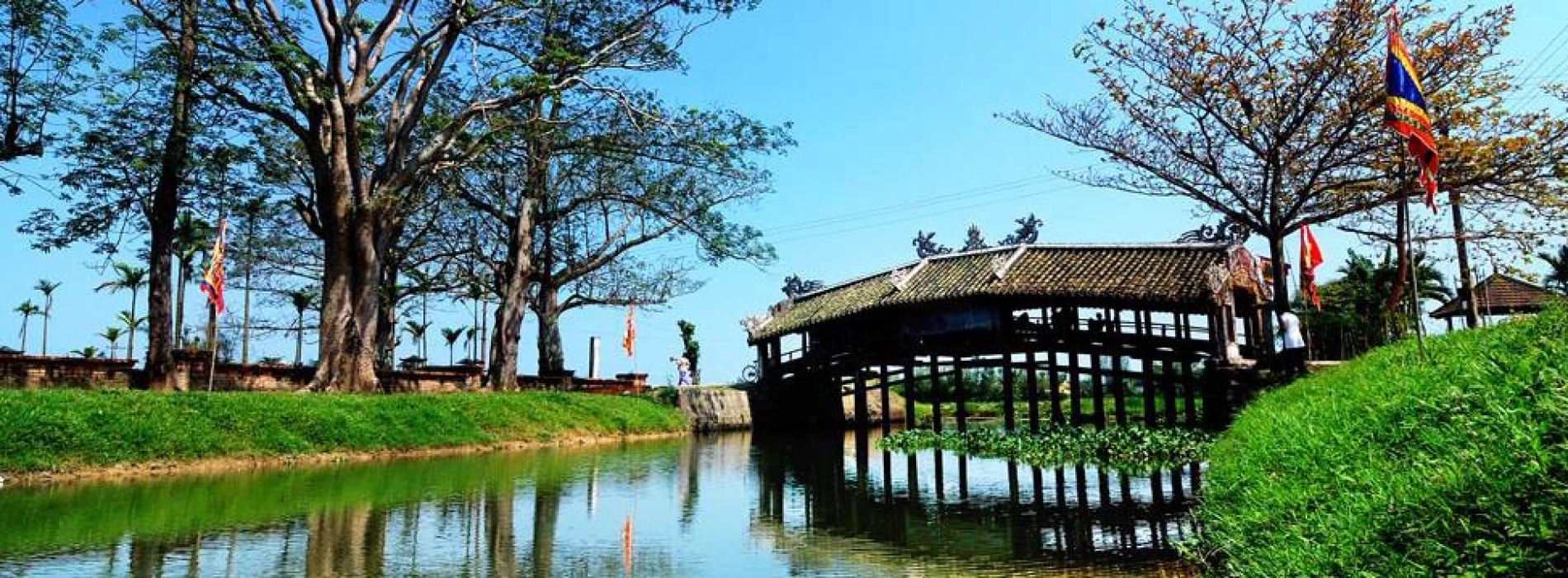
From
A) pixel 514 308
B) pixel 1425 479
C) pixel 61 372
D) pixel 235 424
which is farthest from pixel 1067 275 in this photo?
pixel 61 372

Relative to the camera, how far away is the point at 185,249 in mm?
33281

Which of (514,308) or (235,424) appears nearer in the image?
(235,424)

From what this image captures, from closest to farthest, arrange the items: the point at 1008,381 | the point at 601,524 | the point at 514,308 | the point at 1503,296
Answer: the point at 601,524 → the point at 1008,381 → the point at 514,308 → the point at 1503,296

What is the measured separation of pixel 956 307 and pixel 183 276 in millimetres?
27811

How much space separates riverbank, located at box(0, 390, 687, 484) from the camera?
11.6 meters

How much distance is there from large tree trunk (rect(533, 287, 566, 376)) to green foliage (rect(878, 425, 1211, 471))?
49.2 ft

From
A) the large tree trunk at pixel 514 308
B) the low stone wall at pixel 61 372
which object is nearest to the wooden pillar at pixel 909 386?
the large tree trunk at pixel 514 308

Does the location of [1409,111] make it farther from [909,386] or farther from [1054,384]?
[909,386]

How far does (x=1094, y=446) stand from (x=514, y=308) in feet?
51.8

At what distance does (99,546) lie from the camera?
699 cm

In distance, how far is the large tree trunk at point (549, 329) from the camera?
2983 centimetres

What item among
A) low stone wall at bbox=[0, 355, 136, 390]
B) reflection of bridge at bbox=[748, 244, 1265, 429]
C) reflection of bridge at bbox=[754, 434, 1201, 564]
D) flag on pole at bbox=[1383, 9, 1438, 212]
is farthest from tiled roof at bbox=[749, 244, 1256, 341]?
low stone wall at bbox=[0, 355, 136, 390]

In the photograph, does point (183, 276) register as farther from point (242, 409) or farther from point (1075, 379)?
point (1075, 379)

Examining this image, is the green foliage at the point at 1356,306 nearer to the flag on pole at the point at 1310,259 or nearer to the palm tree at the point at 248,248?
the flag on pole at the point at 1310,259
